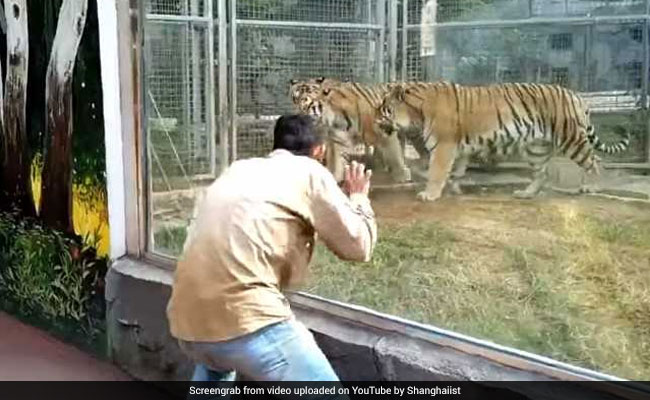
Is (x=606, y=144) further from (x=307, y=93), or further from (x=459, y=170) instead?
(x=307, y=93)

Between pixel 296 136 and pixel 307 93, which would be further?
pixel 307 93

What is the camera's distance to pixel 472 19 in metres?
3.28

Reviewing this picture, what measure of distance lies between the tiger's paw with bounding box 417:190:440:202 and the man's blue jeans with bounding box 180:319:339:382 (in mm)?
1048

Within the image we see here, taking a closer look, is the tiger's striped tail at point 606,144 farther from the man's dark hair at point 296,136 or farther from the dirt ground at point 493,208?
the man's dark hair at point 296,136

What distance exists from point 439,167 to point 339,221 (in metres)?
0.95

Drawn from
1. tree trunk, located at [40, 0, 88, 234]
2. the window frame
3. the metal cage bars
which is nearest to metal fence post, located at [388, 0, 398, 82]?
the metal cage bars

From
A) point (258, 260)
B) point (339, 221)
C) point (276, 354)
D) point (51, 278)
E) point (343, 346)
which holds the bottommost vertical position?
point (51, 278)

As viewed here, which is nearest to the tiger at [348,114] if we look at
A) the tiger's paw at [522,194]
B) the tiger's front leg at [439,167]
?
the tiger's front leg at [439,167]

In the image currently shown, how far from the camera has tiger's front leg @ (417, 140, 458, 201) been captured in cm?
342

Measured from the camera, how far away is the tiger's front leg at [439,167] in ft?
11.2

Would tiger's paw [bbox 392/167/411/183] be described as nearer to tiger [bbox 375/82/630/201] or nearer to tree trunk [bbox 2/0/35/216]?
tiger [bbox 375/82/630/201]

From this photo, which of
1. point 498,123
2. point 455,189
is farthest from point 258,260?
point 498,123

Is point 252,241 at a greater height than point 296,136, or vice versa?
point 296,136

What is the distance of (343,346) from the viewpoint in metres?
3.42
